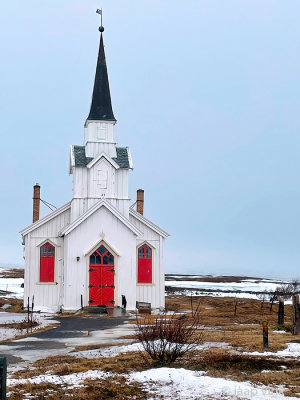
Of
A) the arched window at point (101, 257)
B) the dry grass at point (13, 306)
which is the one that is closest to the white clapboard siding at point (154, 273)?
the arched window at point (101, 257)

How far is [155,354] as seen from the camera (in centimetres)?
1200

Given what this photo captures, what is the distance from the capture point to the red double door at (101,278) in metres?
32.3

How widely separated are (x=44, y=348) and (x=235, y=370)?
6.36 meters

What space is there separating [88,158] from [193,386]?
25823 millimetres

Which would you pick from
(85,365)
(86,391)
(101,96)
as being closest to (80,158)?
(101,96)

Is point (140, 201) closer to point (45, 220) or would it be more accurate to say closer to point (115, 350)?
point (45, 220)

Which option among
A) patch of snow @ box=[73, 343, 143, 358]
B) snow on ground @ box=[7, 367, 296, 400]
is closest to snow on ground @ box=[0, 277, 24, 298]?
patch of snow @ box=[73, 343, 143, 358]

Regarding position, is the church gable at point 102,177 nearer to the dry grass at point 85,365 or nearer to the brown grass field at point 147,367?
the brown grass field at point 147,367

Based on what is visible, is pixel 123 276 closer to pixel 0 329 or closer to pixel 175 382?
pixel 0 329

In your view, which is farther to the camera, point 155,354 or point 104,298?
point 104,298

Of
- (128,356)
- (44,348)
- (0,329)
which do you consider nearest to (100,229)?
(0,329)

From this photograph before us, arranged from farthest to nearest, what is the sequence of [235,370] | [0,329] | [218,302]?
1. [218,302]
2. [0,329]
3. [235,370]

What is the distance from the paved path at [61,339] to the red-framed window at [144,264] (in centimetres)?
892

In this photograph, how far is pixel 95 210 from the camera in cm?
3275
